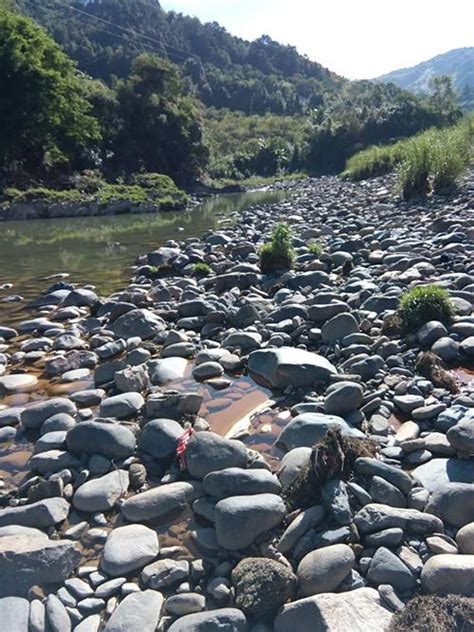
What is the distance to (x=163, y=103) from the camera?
47.3m

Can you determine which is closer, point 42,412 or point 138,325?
point 42,412

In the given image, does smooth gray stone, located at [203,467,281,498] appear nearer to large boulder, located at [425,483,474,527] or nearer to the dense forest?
large boulder, located at [425,483,474,527]

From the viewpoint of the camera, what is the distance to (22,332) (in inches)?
273

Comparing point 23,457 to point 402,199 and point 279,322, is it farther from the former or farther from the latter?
point 402,199

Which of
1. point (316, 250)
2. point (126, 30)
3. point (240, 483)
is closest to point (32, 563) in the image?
point (240, 483)

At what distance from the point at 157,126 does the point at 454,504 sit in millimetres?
48388

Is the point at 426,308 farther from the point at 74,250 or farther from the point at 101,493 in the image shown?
the point at 74,250

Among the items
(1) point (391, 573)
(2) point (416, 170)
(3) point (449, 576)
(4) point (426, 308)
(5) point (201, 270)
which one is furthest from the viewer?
(2) point (416, 170)

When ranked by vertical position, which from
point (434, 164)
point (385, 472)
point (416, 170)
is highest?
point (434, 164)

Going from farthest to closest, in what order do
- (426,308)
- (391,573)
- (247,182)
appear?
(247,182) → (426,308) → (391,573)

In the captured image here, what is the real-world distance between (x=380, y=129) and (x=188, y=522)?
245ft

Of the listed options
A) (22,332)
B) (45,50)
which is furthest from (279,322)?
(45,50)

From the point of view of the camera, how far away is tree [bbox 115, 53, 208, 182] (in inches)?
1818

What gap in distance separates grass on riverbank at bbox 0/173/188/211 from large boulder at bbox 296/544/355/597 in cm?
2879
